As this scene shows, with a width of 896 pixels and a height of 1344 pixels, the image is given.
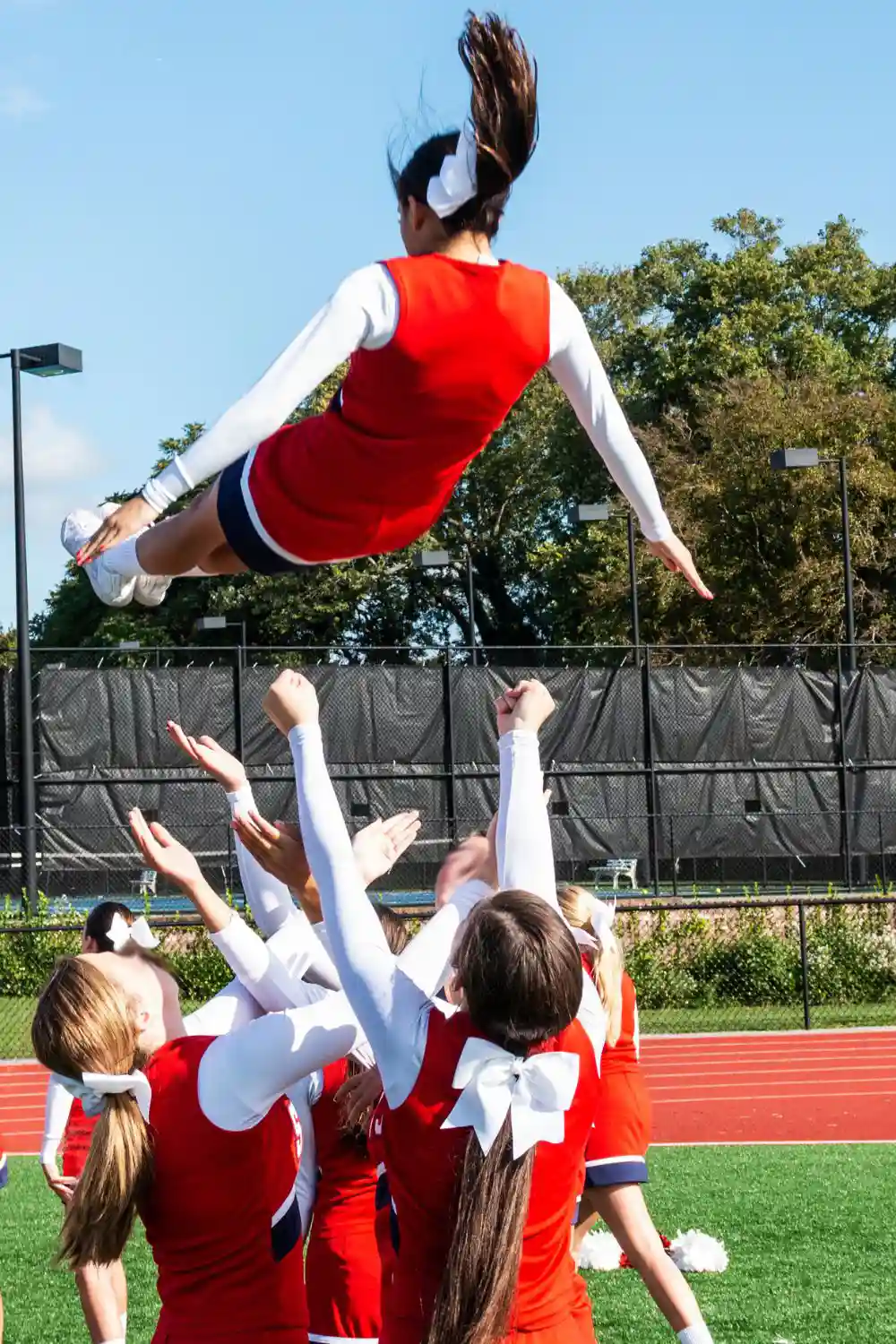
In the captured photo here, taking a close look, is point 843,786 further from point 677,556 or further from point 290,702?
point 290,702

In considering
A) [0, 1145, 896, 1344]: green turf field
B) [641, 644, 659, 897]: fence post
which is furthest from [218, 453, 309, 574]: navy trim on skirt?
[641, 644, 659, 897]: fence post

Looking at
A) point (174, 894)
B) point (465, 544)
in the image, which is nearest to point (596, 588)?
point (465, 544)

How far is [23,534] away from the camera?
28.3ft

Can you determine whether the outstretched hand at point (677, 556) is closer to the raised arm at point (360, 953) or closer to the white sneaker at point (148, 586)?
the raised arm at point (360, 953)

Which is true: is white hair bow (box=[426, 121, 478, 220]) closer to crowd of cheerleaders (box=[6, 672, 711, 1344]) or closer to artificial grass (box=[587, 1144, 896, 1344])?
crowd of cheerleaders (box=[6, 672, 711, 1344])

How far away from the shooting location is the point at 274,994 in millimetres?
3232

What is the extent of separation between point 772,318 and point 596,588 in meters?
8.25

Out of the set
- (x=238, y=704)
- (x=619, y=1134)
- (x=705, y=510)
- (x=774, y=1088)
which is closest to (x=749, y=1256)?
(x=619, y=1134)

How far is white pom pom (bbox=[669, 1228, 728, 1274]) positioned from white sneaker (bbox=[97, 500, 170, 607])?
4.85m

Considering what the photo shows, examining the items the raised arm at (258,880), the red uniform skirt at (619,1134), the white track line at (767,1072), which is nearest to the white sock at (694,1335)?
the red uniform skirt at (619,1134)

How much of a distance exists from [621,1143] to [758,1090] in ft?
25.6

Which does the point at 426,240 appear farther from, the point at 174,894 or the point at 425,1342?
the point at 174,894

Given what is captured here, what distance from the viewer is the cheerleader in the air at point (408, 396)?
2635mm

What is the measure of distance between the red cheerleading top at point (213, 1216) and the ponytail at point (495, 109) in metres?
→ 1.56
